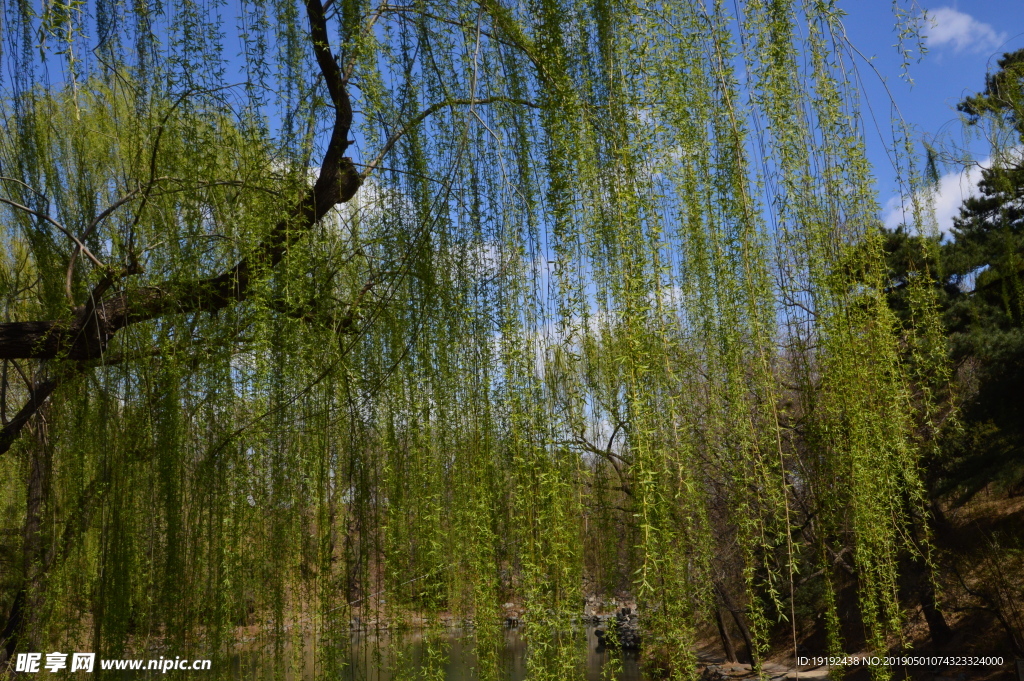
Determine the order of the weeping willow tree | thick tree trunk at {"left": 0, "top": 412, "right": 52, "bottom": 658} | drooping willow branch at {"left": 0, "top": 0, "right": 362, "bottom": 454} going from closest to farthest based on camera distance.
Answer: the weeping willow tree, drooping willow branch at {"left": 0, "top": 0, "right": 362, "bottom": 454}, thick tree trunk at {"left": 0, "top": 412, "right": 52, "bottom": 658}

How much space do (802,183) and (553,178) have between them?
63 cm

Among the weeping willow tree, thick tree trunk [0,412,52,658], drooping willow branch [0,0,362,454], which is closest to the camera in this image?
the weeping willow tree

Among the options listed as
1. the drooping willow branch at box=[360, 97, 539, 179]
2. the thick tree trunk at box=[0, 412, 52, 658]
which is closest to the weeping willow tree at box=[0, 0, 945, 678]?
the drooping willow branch at box=[360, 97, 539, 179]

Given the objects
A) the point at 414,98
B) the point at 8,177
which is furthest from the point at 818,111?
the point at 8,177

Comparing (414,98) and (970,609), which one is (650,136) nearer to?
(414,98)

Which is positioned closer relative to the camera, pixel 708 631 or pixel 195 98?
pixel 195 98

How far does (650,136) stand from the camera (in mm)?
1665

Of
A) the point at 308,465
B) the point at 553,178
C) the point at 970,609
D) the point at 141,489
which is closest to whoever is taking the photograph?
the point at 553,178

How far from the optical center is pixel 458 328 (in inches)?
69.8

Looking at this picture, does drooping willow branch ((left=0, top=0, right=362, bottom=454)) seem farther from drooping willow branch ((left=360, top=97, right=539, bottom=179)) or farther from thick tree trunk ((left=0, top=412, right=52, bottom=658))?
thick tree trunk ((left=0, top=412, right=52, bottom=658))

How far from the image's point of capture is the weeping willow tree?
1.62m

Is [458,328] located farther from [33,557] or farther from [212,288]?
[33,557]

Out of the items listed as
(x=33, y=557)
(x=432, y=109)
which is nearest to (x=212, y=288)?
Answer: (x=432, y=109)

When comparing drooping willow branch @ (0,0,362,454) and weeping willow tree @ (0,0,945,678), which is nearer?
weeping willow tree @ (0,0,945,678)
